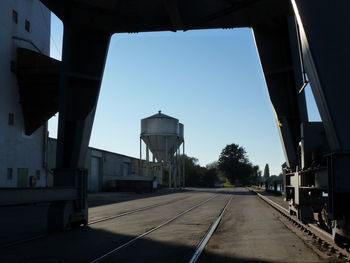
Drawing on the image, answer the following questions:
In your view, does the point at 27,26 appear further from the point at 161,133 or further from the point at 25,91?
the point at 161,133

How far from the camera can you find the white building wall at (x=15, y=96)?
28828mm

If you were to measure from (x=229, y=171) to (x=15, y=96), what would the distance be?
118m

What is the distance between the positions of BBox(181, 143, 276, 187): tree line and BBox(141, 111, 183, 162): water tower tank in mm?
54483

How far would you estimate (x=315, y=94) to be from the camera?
25.5 ft

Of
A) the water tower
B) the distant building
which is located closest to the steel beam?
the distant building

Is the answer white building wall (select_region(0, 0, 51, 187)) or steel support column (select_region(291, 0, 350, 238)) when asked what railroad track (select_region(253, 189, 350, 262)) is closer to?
steel support column (select_region(291, 0, 350, 238))

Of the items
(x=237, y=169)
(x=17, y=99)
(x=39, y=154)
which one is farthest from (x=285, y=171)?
(x=237, y=169)

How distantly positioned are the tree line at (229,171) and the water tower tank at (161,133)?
54483 mm

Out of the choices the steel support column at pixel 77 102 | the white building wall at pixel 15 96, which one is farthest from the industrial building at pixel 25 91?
the steel support column at pixel 77 102

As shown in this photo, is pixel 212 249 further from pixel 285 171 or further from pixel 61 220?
pixel 285 171

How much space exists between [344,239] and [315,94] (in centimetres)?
292

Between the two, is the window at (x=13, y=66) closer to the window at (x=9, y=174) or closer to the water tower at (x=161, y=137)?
the window at (x=9, y=174)

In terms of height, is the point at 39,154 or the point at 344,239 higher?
the point at 39,154

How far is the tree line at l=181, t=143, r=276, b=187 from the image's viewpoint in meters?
125
